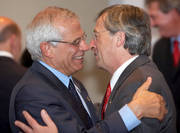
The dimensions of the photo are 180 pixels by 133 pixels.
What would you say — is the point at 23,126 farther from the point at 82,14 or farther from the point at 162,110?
the point at 82,14

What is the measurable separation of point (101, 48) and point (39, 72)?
1.75ft

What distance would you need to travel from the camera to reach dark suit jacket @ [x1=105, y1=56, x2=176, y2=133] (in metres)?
1.82

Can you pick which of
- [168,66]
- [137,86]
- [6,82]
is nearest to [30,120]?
[137,86]

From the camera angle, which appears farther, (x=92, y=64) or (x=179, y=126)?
(x=92, y=64)

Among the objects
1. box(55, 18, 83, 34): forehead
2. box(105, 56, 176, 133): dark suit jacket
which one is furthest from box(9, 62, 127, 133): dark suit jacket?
box(55, 18, 83, 34): forehead

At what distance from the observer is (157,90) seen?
74.9 inches

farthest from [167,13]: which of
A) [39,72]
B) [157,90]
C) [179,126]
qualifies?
[39,72]

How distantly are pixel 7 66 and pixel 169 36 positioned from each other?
69.1 inches

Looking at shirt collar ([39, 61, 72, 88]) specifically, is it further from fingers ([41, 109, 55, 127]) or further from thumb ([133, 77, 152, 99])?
thumb ([133, 77, 152, 99])

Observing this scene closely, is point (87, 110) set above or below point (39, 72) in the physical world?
below

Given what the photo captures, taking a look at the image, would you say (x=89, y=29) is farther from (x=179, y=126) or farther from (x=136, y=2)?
(x=179, y=126)

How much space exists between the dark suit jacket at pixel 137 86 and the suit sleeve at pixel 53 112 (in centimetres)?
13

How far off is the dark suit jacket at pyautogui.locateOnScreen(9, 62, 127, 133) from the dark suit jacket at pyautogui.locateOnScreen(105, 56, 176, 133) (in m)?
0.14

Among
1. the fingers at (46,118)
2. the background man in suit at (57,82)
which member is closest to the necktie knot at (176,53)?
the background man in suit at (57,82)
